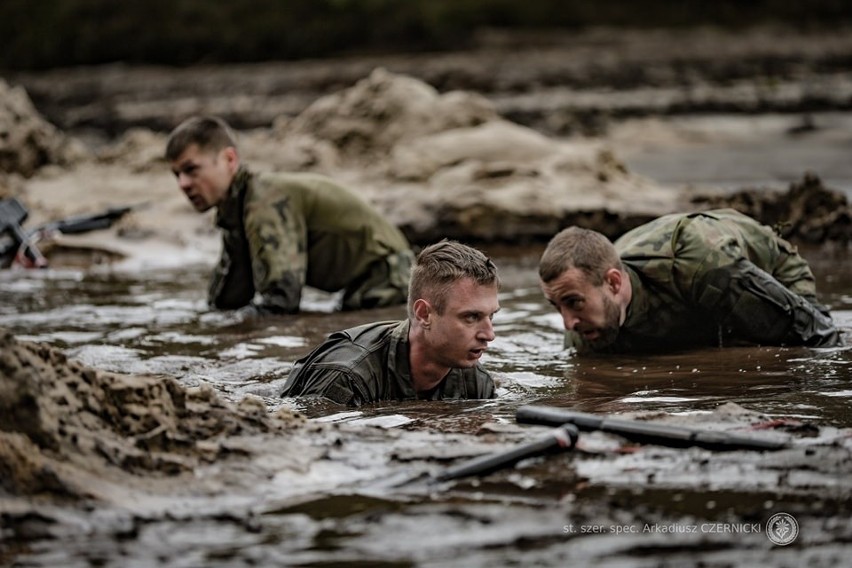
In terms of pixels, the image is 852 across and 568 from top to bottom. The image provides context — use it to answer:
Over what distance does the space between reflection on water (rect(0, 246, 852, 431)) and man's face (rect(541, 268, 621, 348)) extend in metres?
0.26

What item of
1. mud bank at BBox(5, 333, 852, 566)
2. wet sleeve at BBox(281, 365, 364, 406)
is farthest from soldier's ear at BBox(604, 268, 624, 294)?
mud bank at BBox(5, 333, 852, 566)

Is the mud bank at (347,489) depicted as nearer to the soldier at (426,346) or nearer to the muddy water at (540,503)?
the muddy water at (540,503)

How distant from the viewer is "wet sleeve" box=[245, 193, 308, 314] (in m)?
9.41

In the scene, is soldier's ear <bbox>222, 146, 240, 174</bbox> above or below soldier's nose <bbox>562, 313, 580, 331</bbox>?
above

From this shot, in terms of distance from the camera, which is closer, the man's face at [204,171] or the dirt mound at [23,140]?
the man's face at [204,171]

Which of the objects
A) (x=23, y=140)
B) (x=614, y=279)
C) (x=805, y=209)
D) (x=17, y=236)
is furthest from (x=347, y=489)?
(x=23, y=140)

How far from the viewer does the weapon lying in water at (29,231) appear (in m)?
12.6

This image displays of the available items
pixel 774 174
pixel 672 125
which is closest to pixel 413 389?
pixel 774 174

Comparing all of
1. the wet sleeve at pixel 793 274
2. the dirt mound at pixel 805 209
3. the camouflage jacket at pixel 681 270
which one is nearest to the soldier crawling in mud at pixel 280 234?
the camouflage jacket at pixel 681 270

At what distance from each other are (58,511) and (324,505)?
841mm

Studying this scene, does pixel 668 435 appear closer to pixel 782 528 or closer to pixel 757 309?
pixel 782 528

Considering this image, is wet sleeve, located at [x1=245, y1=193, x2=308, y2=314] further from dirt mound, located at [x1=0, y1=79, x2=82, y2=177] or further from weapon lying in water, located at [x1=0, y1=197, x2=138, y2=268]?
dirt mound, located at [x1=0, y1=79, x2=82, y2=177]

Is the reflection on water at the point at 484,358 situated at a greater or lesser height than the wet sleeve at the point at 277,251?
lesser

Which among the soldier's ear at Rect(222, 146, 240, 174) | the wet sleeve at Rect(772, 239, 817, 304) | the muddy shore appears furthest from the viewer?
the soldier's ear at Rect(222, 146, 240, 174)
